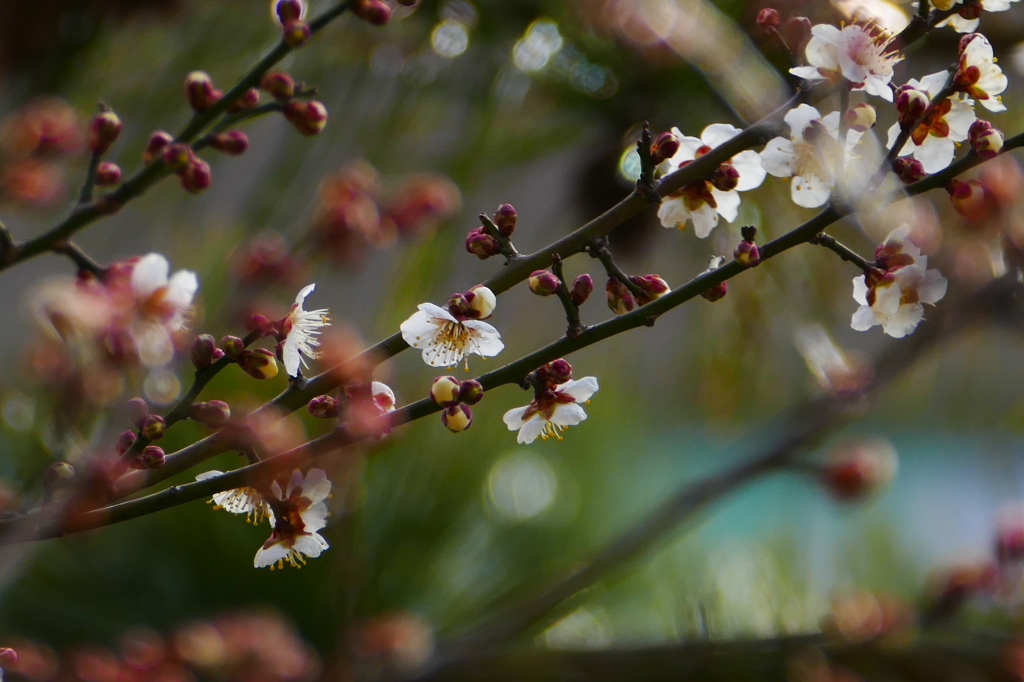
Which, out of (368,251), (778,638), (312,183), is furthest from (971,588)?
(312,183)

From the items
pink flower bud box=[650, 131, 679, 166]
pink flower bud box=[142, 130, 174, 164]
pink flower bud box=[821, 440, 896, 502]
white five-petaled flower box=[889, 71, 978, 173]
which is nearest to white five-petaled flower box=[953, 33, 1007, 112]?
white five-petaled flower box=[889, 71, 978, 173]

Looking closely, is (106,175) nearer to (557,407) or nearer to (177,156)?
(177,156)

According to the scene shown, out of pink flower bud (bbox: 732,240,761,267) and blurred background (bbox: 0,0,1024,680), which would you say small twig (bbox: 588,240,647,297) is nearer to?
pink flower bud (bbox: 732,240,761,267)

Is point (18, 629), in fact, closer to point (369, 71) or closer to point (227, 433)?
point (369, 71)

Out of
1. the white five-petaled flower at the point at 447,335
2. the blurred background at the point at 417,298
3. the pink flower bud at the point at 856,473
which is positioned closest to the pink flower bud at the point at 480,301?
the white five-petaled flower at the point at 447,335

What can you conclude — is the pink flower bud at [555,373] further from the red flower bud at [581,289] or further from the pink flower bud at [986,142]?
the pink flower bud at [986,142]

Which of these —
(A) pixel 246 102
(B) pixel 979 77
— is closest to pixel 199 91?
(A) pixel 246 102
